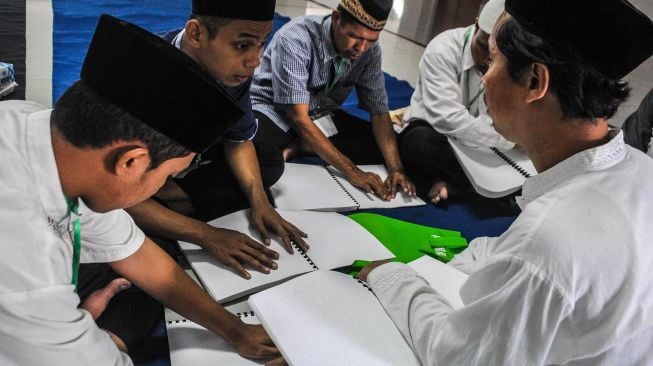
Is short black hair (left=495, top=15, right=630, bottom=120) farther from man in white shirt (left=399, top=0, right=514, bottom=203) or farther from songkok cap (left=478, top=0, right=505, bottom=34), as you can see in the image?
man in white shirt (left=399, top=0, right=514, bottom=203)

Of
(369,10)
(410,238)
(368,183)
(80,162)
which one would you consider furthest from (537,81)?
(368,183)

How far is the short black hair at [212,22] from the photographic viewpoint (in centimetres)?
144

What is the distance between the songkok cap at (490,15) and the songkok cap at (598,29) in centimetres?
111

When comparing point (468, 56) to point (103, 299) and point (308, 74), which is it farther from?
point (103, 299)

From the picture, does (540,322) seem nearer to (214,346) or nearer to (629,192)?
(629,192)

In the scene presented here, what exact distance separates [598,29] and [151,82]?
0.76m

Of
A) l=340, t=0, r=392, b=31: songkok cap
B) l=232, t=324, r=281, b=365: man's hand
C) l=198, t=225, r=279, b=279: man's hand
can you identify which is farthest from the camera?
l=340, t=0, r=392, b=31: songkok cap

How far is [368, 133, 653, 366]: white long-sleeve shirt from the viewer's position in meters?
0.77

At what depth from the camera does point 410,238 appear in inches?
71.4

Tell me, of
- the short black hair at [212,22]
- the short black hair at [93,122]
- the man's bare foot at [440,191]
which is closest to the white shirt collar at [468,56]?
the man's bare foot at [440,191]

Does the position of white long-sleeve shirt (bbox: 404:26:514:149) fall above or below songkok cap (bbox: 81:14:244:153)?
below

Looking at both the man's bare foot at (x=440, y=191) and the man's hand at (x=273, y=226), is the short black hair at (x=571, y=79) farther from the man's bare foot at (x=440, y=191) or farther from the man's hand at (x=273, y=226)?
the man's bare foot at (x=440, y=191)

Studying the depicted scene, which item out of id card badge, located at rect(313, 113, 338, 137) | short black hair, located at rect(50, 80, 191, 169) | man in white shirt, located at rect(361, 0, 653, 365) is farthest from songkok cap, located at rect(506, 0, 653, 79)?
id card badge, located at rect(313, 113, 338, 137)

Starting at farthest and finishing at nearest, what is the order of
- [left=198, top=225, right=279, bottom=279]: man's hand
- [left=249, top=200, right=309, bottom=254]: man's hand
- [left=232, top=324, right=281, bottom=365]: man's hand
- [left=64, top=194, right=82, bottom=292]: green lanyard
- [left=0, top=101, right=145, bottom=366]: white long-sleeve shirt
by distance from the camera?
[left=249, top=200, right=309, bottom=254]: man's hand < [left=198, top=225, right=279, bottom=279]: man's hand < [left=232, top=324, right=281, bottom=365]: man's hand < [left=64, top=194, right=82, bottom=292]: green lanyard < [left=0, top=101, right=145, bottom=366]: white long-sleeve shirt
